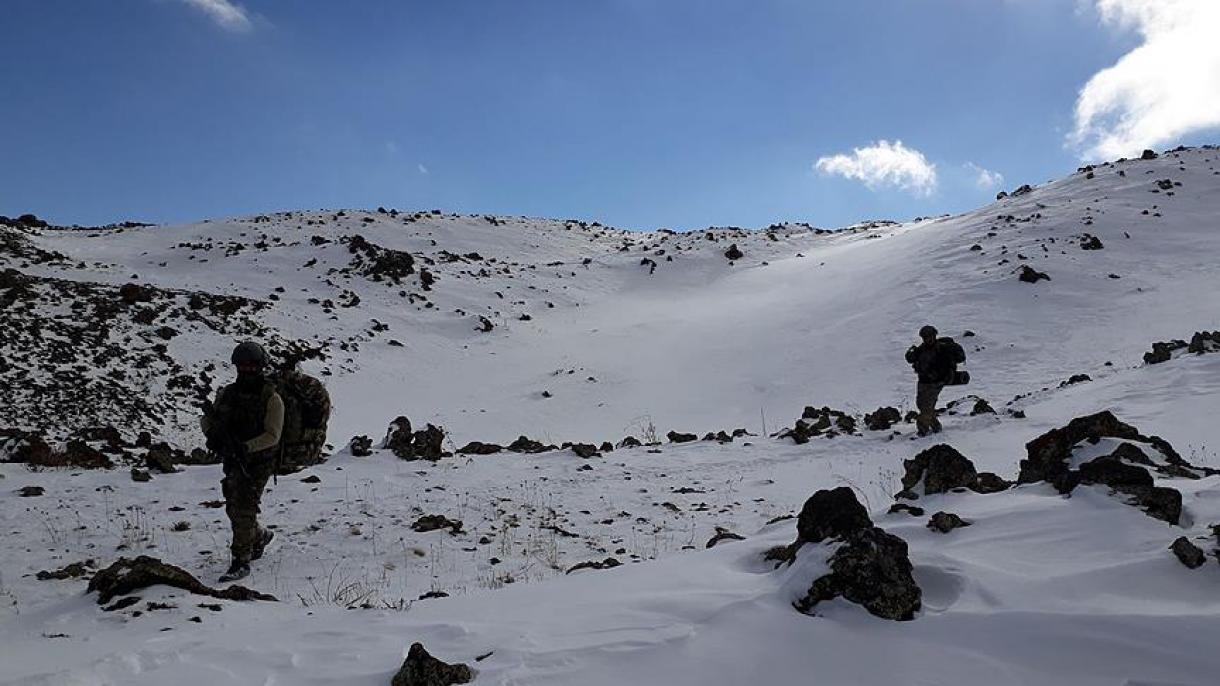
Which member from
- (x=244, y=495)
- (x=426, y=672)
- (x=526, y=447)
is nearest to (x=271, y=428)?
(x=244, y=495)

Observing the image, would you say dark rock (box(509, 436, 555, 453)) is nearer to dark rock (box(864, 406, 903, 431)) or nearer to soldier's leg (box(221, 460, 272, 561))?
dark rock (box(864, 406, 903, 431))

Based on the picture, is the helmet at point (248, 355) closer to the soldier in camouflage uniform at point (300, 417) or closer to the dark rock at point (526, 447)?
the soldier in camouflage uniform at point (300, 417)

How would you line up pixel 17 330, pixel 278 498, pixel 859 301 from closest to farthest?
1. pixel 278 498
2. pixel 17 330
3. pixel 859 301

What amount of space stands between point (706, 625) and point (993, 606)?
1388 mm

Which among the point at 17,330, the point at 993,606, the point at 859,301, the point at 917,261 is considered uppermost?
the point at 917,261

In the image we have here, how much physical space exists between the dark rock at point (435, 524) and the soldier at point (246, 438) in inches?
64.8

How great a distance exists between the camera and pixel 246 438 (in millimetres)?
6008

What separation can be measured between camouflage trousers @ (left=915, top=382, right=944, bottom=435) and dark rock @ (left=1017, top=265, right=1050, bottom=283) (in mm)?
13026

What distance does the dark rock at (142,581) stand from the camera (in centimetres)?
468

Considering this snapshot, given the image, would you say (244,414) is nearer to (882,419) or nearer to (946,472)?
(946,472)

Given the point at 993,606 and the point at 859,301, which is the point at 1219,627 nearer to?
the point at 993,606

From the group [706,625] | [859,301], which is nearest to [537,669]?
[706,625]

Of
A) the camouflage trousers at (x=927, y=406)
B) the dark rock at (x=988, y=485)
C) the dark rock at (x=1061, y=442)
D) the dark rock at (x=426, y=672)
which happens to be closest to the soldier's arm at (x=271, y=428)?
the dark rock at (x=426, y=672)

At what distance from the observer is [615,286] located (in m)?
Result: 30.9
